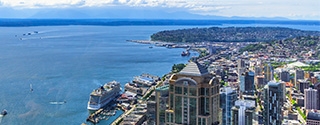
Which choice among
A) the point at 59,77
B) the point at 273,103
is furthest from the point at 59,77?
the point at 273,103

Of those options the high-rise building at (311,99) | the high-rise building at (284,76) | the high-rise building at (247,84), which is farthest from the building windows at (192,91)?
the high-rise building at (284,76)

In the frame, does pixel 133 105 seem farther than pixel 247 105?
Yes

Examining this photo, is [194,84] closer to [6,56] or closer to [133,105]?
[133,105]

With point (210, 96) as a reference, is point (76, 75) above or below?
below

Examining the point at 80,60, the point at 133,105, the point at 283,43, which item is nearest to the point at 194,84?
the point at 133,105

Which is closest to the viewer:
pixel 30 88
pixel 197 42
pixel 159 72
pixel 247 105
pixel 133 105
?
pixel 247 105

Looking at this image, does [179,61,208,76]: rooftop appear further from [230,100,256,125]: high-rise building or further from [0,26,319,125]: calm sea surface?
[0,26,319,125]: calm sea surface

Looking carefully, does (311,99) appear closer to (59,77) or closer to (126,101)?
(126,101)
